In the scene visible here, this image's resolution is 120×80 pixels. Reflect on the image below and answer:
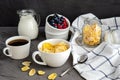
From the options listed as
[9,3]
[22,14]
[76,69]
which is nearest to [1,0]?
[9,3]

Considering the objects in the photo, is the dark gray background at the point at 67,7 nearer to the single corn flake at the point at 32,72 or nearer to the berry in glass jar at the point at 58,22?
the berry in glass jar at the point at 58,22

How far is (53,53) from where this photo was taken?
664 millimetres

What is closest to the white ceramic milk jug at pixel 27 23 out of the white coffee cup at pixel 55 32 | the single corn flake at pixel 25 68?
the white coffee cup at pixel 55 32

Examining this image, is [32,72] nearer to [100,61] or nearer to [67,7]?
[100,61]

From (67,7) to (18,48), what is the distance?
322 mm

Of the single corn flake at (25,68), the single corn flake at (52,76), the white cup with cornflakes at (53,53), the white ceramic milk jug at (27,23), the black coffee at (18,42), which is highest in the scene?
the white ceramic milk jug at (27,23)

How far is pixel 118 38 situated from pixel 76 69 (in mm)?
192

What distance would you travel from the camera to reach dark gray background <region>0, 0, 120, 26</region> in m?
0.94

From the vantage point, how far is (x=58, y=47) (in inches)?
27.5

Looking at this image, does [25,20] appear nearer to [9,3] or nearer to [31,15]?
[31,15]

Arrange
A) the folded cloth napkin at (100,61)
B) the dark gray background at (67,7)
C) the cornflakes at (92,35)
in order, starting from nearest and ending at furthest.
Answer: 1. the folded cloth napkin at (100,61)
2. the cornflakes at (92,35)
3. the dark gray background at (67,7)

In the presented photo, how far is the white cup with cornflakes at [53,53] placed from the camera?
669 millimetres

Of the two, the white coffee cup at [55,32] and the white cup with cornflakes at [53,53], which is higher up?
the white coffee cup at [55,32]

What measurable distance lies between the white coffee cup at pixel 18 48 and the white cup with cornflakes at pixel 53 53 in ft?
0.12
